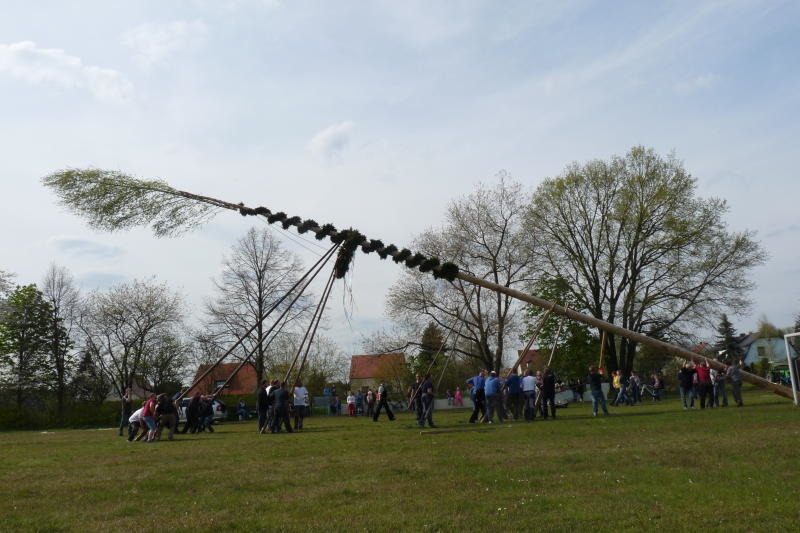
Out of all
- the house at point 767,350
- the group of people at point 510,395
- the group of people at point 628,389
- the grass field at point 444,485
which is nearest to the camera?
the grass field at point 444,485

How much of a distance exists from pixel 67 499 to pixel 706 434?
10.8 metres

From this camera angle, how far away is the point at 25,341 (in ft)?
145

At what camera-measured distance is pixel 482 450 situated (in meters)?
11.6

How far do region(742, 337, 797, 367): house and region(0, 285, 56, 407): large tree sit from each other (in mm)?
59891

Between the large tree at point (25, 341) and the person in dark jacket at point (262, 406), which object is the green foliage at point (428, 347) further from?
the large tree at point (25, 341)

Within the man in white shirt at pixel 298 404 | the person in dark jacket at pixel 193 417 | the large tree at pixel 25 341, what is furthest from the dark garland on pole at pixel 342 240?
the large tree at pixel 25 341

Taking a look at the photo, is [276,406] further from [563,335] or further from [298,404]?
[563,335]

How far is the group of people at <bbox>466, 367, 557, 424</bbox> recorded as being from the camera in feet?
60.6

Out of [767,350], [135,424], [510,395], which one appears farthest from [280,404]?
[767,350]

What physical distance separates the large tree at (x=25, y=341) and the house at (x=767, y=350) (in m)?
59.9

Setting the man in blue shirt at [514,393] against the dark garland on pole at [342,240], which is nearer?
the dark garland on pole at [342,240]

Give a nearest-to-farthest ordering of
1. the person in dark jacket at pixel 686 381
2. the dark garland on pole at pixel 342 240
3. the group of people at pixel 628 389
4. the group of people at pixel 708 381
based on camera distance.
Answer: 1. the dark garland on pole at pixel 342 240
2. the group of people at pixel 708 381
3. the person in dark jacket at pixel 686 381
4. the group of people at pixel 628 389

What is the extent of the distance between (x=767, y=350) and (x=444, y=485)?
285 feet

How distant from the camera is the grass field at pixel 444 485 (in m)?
6.31
